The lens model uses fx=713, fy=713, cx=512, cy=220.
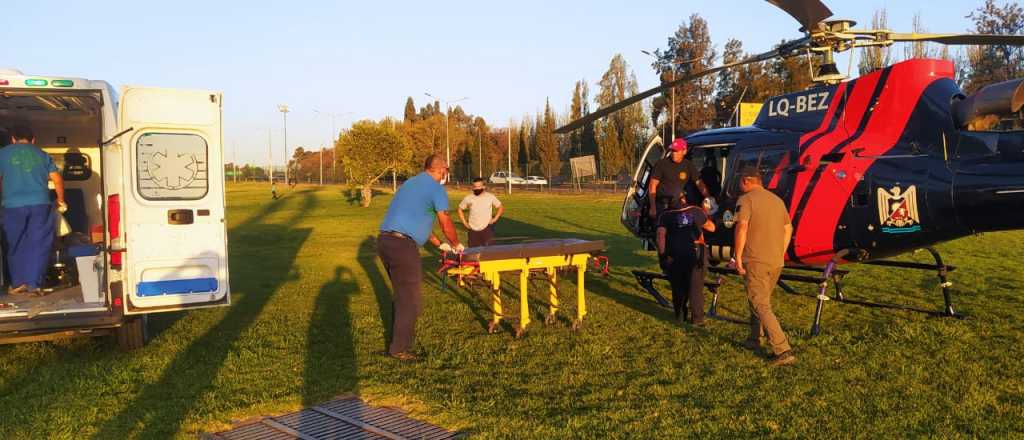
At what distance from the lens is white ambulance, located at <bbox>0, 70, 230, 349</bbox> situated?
6445mm

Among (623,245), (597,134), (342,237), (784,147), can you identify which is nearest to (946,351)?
(784,147)

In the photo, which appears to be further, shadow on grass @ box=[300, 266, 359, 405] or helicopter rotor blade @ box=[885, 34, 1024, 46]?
helicopter rotor blade @ box=[885, 34, 1024, 46]

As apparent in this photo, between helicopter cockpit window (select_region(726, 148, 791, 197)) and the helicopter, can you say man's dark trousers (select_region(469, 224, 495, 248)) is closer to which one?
the helicopter

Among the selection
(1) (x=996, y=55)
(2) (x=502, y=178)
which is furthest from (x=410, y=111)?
(1) (x=996, y=55)

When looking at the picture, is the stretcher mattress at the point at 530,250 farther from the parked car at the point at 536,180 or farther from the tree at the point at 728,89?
the parked car at the point at 536,180

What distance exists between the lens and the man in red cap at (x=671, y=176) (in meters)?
8.23

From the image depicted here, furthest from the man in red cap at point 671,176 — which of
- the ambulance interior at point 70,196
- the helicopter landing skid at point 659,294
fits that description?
the ambulance interior at point 70,196

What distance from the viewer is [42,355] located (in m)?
6.98

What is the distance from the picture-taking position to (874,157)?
732 cm

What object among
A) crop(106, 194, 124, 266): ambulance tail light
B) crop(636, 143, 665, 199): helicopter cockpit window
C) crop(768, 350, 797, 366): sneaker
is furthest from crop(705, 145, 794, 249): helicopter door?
crop(106, 194, 124, 266): ambulance tail light

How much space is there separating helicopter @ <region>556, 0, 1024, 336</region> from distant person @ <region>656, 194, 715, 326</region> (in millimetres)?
567

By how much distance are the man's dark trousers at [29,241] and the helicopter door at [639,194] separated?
22.8 feet

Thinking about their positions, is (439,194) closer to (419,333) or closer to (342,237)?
(419,333)

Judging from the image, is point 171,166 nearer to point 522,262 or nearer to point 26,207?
point 26,207
